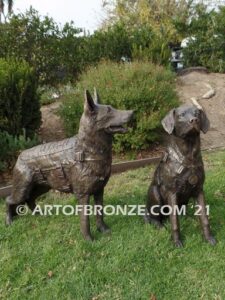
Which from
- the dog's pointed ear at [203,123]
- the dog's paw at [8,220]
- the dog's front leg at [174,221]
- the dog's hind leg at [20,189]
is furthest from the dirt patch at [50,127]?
the dog's pointed ear at [203,123]

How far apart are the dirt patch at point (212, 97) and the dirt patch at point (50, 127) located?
3.39 meters

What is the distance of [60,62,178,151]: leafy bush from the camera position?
7773mm

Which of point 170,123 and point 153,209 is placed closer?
point 170,123

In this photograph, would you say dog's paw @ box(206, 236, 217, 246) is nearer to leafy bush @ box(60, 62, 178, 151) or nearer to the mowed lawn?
the mowed lawn

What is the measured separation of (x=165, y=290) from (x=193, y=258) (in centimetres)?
57

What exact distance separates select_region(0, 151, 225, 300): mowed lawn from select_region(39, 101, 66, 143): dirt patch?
398 centimetres

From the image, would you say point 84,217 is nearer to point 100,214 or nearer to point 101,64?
point 100,214

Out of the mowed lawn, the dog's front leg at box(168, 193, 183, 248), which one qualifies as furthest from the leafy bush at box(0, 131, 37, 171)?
the dog's front leg at box(168, 193, 183, 248)

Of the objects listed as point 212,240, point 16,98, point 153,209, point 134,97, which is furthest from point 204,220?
point 16,98

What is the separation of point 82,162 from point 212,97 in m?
8.83

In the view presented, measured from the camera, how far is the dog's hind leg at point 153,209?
435 cm

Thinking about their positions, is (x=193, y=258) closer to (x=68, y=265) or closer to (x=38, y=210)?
(x=68, y=265)

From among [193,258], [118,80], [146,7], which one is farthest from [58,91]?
[146,7]

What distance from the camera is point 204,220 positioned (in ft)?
13.6
